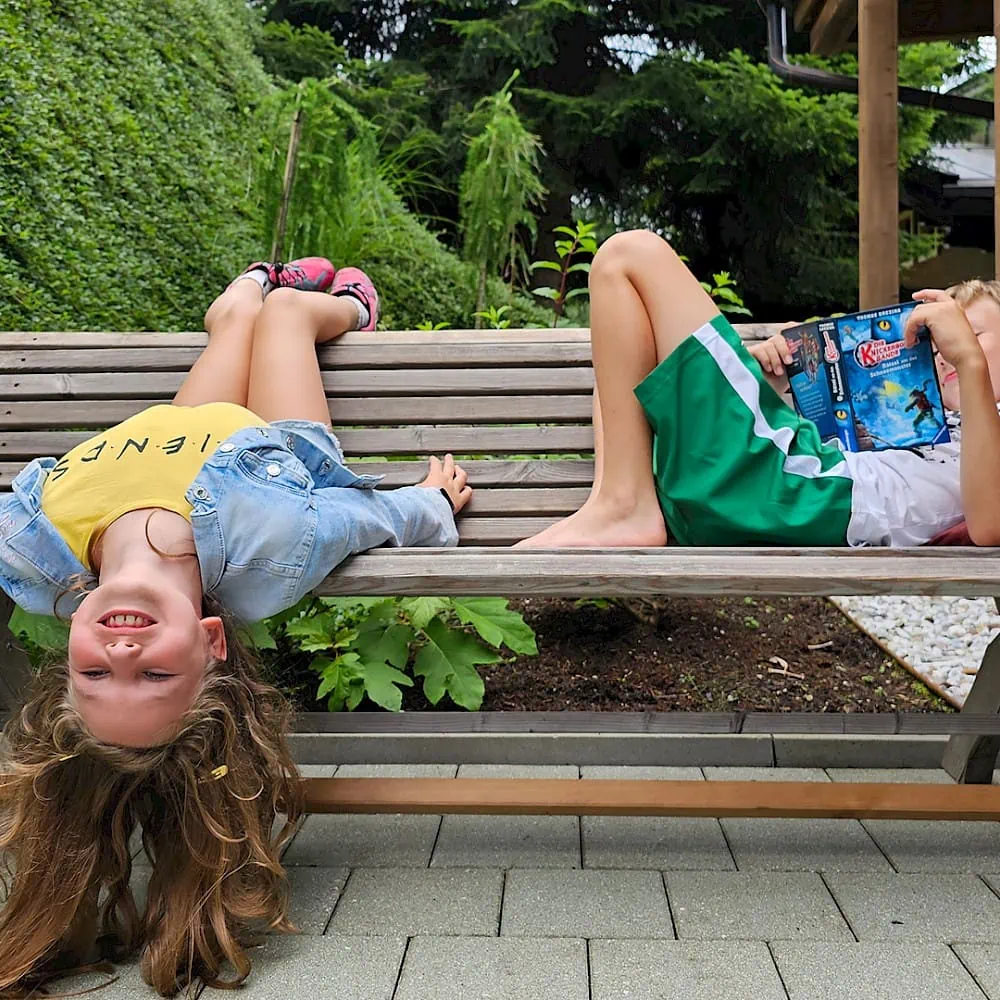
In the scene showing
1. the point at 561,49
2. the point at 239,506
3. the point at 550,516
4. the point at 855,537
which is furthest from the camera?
the point at 561,49

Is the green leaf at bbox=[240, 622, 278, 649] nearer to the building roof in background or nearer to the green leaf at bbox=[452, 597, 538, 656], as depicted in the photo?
the green leaf at bbox=[452, 597, 538, 656]

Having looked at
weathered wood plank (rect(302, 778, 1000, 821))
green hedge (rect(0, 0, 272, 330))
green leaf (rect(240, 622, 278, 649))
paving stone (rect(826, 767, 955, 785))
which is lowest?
paving stone (rect(826, 767, 955, 785))

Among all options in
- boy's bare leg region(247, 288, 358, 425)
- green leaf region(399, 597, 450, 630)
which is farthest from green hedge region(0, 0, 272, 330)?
green leaf region(399, 597, 450, 630)

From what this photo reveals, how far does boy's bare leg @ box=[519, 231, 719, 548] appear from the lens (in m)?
2.41

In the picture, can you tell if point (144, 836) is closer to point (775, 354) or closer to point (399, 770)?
point (399, 770)

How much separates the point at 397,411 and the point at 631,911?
1475 millimetres

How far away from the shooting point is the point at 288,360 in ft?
9.15

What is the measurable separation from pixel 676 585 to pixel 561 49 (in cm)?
1047

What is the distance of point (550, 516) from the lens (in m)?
2.81

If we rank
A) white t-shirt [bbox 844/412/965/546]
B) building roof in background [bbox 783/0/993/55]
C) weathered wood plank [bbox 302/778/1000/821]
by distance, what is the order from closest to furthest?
weathered wood plank [bbox 302/778/1000/821] → white t-shirt [bbox 844/412/965/546] → building roof in background [bbox 783/0/993/55]

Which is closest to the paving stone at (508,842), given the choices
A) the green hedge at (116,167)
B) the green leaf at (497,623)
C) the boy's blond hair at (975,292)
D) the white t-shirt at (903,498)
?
the green leaf at (497,623)

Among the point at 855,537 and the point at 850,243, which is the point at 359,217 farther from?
the point at 850,243

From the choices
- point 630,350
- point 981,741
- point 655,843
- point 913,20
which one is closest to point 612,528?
point 630,350

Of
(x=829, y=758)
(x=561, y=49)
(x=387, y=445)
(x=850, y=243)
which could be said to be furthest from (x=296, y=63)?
(x=829, y=758)
